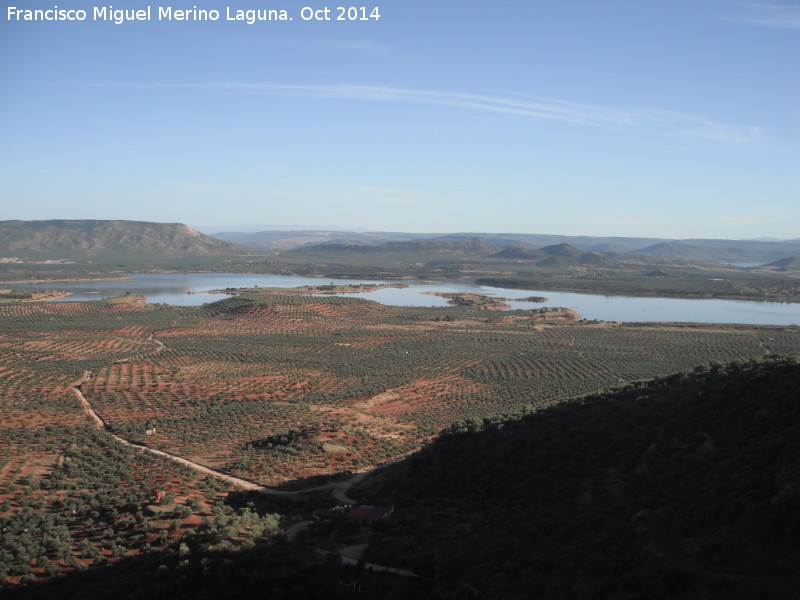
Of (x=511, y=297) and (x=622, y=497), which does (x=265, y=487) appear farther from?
(x=511, y=297)

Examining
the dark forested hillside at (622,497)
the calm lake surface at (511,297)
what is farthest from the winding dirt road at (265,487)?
the calm lake surface at (511,297)

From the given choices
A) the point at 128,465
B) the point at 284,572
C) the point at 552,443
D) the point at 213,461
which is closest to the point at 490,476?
the point at 552,443

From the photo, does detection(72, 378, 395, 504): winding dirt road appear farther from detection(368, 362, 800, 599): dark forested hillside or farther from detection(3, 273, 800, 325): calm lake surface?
detection(3, 273, 800, 325): calm lake surface

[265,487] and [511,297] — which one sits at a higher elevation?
[511,297]

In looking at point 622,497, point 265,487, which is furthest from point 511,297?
point 622,497

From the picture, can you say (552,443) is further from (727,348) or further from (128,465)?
(727,348)

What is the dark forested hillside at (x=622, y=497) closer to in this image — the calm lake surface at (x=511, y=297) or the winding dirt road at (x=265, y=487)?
the winding dirt road at (x=265, y=487)

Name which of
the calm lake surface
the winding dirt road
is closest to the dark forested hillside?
the winding dirt road
